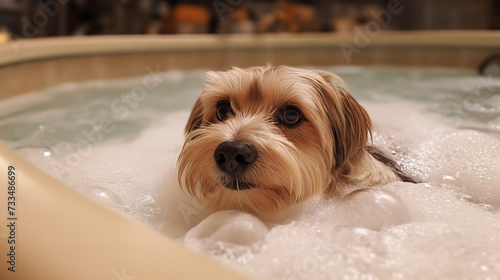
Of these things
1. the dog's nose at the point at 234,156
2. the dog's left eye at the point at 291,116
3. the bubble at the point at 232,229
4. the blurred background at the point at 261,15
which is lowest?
the blurred background at the point at 261,15

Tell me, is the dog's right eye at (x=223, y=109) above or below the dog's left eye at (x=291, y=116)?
below

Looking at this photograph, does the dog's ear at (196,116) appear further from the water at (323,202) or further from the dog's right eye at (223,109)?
the water at (323,202)

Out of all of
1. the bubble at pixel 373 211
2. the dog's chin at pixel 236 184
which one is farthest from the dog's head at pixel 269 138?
the bubble at pixel 373 211

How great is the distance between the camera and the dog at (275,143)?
1.35m

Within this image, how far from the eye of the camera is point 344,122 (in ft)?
5.37

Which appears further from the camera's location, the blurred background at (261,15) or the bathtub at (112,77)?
the blurred background at (261,15)

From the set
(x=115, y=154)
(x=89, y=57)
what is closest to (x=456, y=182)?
(x=115, y=154)

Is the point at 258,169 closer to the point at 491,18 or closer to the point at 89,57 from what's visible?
the point at 89,57

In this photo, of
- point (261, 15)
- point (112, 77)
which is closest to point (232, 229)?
point (112, 77)

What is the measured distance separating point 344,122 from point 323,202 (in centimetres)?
31

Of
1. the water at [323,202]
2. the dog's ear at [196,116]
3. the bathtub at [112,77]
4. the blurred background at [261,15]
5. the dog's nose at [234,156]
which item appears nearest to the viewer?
the bathtub at [112,77]

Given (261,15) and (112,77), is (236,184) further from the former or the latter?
(261,15)

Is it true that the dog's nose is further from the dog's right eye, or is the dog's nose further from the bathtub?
the bathtub

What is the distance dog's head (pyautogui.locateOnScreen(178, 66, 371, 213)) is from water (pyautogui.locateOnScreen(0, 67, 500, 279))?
0.09 meters
